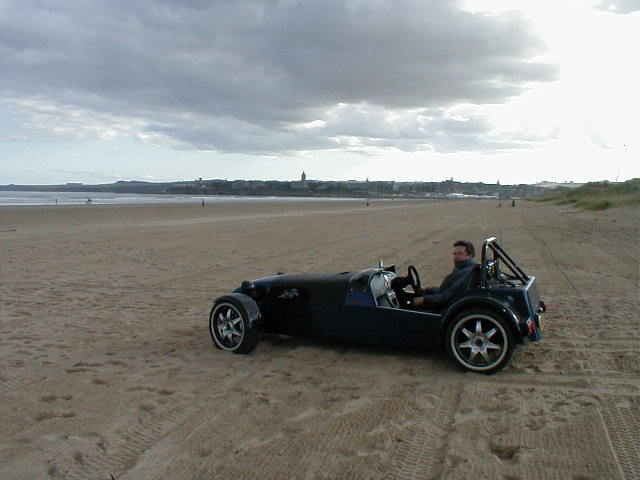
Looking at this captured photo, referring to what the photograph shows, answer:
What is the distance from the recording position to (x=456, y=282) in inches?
221

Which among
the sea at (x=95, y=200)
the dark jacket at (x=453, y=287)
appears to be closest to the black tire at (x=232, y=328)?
the dark jacket at (x=453, y=287)

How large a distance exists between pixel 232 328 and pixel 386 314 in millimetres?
1719

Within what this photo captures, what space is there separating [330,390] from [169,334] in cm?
278

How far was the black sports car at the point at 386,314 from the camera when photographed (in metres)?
5.20

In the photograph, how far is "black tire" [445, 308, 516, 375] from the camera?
5.12 meters

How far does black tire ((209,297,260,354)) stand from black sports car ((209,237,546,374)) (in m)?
0.01

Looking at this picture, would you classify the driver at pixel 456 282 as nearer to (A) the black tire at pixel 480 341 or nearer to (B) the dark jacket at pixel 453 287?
(B) the dark jacket at pixel 453 287

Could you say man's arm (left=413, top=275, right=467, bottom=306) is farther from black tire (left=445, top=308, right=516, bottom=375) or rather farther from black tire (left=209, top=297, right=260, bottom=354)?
black tire (left=209, top=297, right=260, bottom=354)

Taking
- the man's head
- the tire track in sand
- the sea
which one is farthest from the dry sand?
the sea

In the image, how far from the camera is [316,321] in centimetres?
594

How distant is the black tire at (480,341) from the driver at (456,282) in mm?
359

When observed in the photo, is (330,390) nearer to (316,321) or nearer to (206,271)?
(316,321)

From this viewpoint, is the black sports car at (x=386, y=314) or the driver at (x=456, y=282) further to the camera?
the driver at (x=456, y=282)

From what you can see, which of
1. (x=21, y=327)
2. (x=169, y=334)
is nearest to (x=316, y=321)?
(x=169, y=334)
